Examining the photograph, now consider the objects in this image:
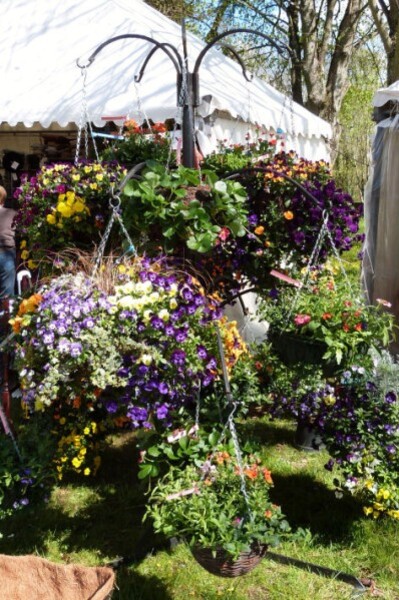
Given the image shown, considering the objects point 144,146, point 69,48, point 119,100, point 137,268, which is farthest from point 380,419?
point 69,48

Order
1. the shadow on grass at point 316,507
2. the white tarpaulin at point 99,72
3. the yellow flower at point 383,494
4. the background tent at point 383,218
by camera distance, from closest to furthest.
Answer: the yellow flower at point 383,494
the shadow on grass at point 316,507
the background tent at point 383,218
the white tarpaulin at point 99,72

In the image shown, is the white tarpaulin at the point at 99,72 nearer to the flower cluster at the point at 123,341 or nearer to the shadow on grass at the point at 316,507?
the shadow on grass at the point at 316,507

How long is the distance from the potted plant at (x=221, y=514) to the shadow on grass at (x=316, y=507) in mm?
945

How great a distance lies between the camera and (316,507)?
144 inches

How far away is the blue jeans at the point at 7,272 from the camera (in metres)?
5.75

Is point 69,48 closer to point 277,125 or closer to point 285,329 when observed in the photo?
point 277,125

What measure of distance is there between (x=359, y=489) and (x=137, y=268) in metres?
1.63

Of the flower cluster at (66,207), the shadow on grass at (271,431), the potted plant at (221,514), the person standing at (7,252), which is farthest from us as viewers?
the person standing at (7,252)

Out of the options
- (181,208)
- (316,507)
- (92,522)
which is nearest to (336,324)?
(181,208)

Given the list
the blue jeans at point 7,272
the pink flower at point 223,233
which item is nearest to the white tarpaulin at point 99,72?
the blue jeans at point 7,272

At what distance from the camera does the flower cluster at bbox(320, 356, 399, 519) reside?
3133 mm

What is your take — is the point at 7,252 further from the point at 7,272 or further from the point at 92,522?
the point at 92,522

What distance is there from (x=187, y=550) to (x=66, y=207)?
180cm

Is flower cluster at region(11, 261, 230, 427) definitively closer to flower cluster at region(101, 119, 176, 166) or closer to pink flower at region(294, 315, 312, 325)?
pink flower at region(294, 315, 312, 325)
